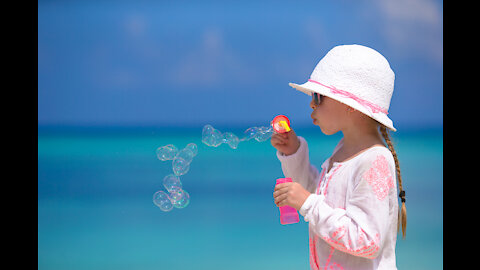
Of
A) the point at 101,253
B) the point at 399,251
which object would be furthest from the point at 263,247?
the point at 101,253

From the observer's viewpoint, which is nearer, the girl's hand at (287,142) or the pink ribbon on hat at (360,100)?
the pink ribbon on hat at (360,100)

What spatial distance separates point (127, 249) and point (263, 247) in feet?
2.30

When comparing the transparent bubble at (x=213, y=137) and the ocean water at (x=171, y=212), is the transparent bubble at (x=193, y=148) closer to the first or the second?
the transparent bubble at (x=213, y=137)

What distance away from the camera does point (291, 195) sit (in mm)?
935

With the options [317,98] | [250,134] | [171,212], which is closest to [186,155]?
[250,134]

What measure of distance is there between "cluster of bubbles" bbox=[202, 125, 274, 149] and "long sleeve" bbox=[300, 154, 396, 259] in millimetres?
378

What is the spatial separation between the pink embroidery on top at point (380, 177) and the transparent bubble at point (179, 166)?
0.67m

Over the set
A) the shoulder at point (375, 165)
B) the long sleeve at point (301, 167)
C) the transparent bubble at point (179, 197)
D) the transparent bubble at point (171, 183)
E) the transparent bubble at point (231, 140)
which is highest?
the transparent bubble at point (231, 140)

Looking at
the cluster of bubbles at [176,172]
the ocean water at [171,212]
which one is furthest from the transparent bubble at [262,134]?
the ocean water at [171,212]

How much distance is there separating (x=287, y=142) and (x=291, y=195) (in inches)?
7.6

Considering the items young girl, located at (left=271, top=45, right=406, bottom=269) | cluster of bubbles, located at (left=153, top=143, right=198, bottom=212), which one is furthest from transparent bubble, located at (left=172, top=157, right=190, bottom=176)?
young girl, located at (left=271, top=45, right=406, bottom=269)

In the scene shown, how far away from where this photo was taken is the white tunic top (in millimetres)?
875

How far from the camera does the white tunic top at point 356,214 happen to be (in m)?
Result: 0.87

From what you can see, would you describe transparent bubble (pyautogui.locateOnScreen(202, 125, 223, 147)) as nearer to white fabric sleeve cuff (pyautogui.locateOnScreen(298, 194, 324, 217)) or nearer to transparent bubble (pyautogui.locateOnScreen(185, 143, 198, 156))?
transparent bubble (pyautogui.locateOnScreen(185, 143, 198, 156))
